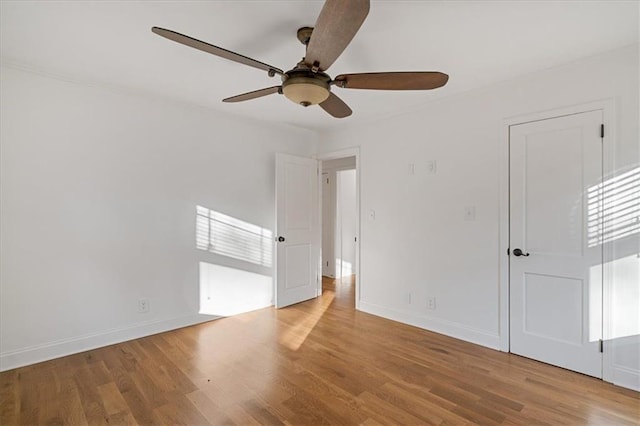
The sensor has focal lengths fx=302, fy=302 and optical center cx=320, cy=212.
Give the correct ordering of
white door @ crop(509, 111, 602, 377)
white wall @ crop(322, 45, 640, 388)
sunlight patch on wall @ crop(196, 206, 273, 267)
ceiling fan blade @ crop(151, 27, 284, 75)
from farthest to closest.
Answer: sunlight patch on wall @ crop(196, 206, 273, 267) < white door @ crop(509, 111, 602, 377) < white wall @ crop(322, 45, 640, 388) < ceiling fan blade @ crop(151, 27, 284, 75)

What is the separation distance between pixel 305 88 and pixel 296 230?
2.68 metres

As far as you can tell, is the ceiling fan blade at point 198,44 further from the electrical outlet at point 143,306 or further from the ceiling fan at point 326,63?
the electrical outlet at point 143,306

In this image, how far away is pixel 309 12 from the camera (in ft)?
5.87

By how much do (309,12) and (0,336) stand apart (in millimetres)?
3341

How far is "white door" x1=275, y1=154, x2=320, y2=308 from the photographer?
4012mm

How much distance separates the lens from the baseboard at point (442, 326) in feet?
9.35

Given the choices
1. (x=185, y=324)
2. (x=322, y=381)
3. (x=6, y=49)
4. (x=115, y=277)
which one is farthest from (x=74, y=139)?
(x=322, y=381)

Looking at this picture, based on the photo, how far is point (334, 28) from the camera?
4.43 ft

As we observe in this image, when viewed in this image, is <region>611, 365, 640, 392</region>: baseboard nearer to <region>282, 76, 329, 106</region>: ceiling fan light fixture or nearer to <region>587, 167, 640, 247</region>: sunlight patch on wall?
<region>587, 167, 640, 247</region>: sunlight patch on wall

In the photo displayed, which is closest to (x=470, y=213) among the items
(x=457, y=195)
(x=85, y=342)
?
(x=457, y=195)

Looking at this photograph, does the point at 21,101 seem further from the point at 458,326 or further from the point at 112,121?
the point at 458,326

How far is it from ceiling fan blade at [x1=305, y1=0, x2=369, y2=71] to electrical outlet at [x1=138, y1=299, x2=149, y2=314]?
281cm

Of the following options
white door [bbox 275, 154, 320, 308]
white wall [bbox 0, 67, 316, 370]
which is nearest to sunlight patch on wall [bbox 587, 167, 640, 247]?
white door [bbox 275, 154, 320, 308]

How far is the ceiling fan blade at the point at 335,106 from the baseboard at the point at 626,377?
2768 mm
